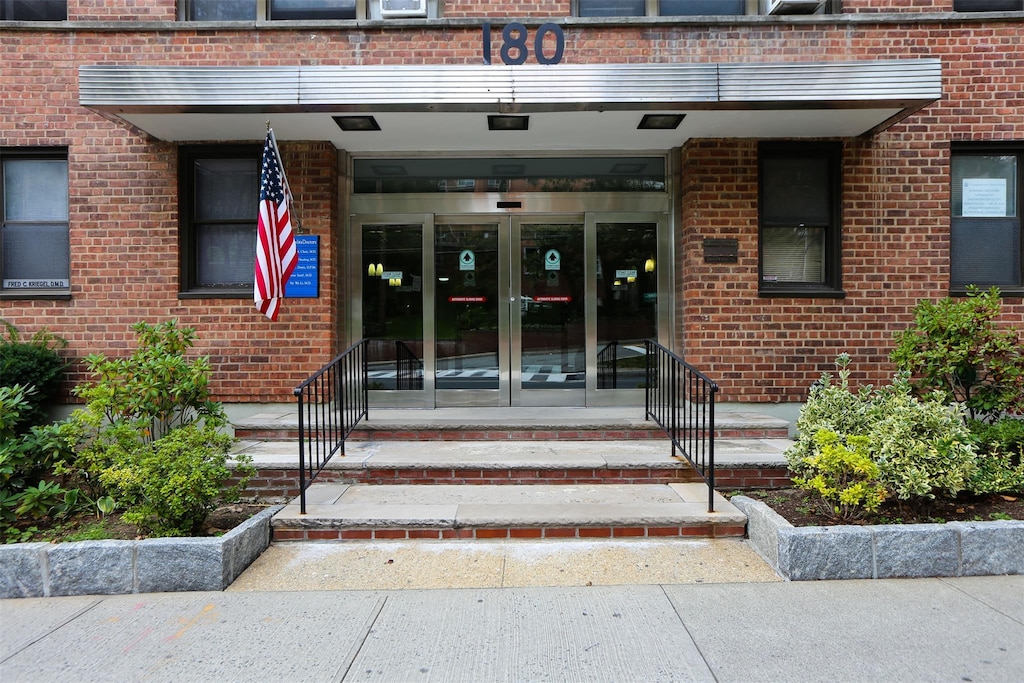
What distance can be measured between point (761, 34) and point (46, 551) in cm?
825

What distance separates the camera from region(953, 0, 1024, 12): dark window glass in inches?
285

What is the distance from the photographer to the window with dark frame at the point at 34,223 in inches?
290

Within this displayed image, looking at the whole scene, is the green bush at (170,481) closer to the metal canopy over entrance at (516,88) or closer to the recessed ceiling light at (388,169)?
the metal canopy over entrance at (516,88)

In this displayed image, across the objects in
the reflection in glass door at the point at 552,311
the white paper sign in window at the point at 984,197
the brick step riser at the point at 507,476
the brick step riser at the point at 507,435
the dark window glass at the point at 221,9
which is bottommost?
the brick step riser at the point at 507,476

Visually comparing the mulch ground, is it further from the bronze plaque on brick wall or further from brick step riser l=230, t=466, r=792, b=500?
the bronze plaque on brick wall

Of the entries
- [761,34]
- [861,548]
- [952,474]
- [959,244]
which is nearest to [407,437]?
[861,548]

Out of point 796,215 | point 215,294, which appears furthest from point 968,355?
point 215,294

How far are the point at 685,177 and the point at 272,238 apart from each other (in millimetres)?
4793

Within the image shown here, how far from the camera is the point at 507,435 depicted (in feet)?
21.3

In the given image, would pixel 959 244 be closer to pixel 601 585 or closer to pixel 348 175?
pixel 601 585

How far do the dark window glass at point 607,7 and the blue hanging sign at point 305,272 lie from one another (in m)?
4.27

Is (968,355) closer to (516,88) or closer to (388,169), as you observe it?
(516,88)

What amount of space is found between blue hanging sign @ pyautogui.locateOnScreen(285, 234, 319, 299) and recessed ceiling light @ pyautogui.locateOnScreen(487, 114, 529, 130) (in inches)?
98.6

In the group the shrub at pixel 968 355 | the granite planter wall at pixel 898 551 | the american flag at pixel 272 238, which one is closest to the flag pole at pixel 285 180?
the american flag at pixel 272 238
